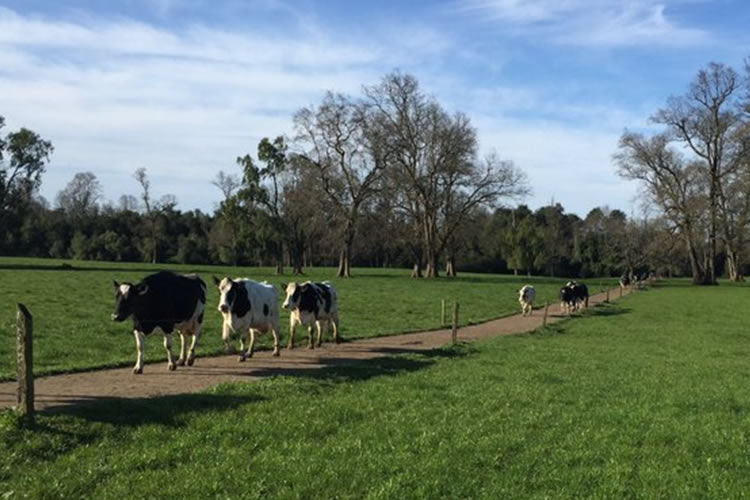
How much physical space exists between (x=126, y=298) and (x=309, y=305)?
5.94 m

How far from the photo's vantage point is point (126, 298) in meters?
13.2

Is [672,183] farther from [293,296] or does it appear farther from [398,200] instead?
[293,296]

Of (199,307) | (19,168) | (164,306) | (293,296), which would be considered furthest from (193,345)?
(19,168)

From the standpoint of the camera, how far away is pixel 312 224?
67.8 meters

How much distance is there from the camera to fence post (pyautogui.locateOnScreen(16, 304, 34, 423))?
8227mm

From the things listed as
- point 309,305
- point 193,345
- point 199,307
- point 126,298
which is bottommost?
point 193,345

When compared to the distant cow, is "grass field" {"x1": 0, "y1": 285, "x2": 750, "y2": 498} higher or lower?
lower

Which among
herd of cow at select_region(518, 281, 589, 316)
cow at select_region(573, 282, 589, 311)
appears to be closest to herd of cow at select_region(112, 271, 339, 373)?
herd of cow at select_region(518, 281, 589, 316)

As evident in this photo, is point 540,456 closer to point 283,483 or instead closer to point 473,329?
point 283,483

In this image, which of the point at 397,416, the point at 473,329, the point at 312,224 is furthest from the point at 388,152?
the point at 397,416

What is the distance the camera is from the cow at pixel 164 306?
1320cm

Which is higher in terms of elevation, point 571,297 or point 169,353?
point 571,297

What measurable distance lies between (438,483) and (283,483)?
153 centimetres

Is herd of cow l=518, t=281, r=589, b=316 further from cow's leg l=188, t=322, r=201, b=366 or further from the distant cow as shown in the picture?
cow's leg l=188, t=322, r=201, b=366
